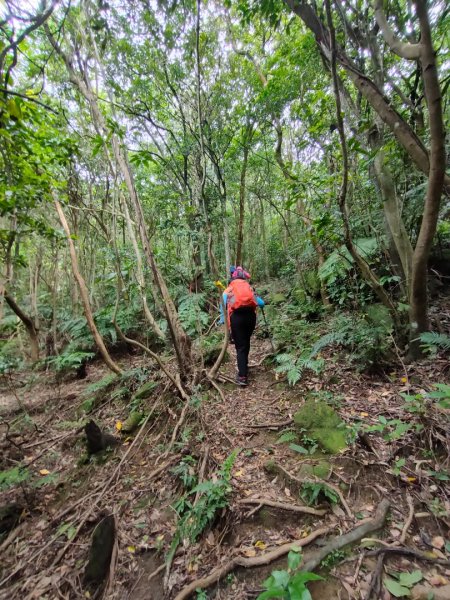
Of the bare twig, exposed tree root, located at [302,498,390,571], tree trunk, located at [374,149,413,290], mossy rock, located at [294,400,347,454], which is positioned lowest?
exposed tree root, located at [302,498,390,571]

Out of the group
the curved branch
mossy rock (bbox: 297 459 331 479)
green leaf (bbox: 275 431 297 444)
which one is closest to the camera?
the curved branch

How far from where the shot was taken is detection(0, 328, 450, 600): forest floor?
2078mm

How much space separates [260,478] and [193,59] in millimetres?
8763

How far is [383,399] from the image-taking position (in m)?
3.57

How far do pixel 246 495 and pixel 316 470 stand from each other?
728 mm

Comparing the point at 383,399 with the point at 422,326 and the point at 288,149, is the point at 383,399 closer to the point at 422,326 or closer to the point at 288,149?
the point at 422,326

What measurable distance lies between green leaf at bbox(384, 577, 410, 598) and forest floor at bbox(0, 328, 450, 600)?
13 mm

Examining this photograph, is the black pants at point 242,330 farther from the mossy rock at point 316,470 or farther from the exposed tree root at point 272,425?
the mossy rock at point 316,470

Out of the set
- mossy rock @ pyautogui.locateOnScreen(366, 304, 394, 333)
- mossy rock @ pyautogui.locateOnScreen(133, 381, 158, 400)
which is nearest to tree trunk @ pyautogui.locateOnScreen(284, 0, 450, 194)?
mossy rock @ pyautogui.locateOnScreen(366, 304, 394, 333)

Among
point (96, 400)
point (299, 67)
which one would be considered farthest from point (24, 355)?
point (299, 67)

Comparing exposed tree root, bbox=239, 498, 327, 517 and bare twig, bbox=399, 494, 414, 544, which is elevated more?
bare twig, bbox=399, 494, 414, 544

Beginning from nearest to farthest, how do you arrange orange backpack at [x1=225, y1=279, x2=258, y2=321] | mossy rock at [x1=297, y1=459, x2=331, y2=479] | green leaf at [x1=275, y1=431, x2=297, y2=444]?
1. mossy rock at [x1=297, y1=459, x2=331, y2=479]
2. green leaf at [x1=275, y1=431, x2=297, y2=444]
3. orange backpack at [x1=225, y1=279, x2=258, y2=321]

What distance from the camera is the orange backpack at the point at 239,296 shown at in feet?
16.4

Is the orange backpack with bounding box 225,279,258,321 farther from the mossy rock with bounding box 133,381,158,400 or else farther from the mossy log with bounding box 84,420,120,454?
the mossy log with bounding box 84,420,120,454
